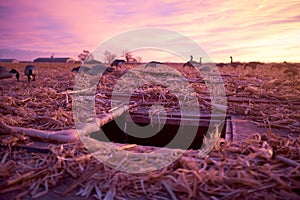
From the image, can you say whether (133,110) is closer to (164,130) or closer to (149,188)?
(164,130)

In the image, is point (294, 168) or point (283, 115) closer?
point (294, 168)

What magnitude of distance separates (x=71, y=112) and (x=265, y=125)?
12.9 ft

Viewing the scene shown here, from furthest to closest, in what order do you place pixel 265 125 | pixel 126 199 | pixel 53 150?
pixel 265 125, pixel 53 150, pixel 126 199

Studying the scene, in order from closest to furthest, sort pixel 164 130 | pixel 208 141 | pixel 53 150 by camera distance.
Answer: pixel 53 150
pixel 208 141
pixel 164 130

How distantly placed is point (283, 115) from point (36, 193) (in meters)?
4.80

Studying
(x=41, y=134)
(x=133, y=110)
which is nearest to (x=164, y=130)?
(x=133, y=110)

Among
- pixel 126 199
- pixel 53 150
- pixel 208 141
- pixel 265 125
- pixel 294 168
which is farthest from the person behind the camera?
pixel 265 125

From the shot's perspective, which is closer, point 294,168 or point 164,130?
point 294,168

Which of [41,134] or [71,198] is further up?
[41,134]

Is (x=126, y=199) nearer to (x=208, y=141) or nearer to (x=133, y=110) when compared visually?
(x=208, y=141)

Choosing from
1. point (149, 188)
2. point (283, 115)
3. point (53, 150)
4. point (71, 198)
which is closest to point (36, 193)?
point (71, 198)

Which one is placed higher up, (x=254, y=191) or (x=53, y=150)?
(x=53, y=150)

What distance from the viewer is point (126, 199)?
86.4 inches

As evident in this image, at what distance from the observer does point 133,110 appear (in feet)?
20.5
